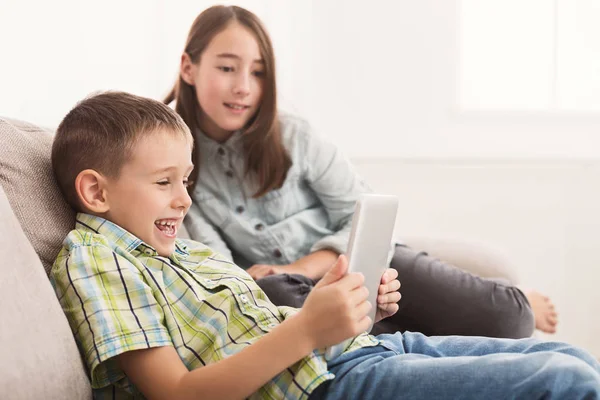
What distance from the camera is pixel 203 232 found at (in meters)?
2.14

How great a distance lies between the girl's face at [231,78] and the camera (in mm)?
2162

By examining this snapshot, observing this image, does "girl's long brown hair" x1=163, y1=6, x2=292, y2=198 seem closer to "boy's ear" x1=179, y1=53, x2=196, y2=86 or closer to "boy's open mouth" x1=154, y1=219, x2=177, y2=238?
"boy's ear" x1=179, y1=53, x2=196, y2=86

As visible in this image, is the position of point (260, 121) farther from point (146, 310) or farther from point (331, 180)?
point (146, 310)

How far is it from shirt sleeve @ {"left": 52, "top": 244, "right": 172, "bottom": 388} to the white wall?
1.84 m

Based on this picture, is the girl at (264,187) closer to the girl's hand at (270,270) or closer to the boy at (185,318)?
the girl's hand at (270,270)

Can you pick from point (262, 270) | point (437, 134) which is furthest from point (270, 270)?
point (437, 134)

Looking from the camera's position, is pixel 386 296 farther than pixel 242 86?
No

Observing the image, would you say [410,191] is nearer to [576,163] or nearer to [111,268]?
[576,163]

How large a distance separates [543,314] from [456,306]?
369 mm

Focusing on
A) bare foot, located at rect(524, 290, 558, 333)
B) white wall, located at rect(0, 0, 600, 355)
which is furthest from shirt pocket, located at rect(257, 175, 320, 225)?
white wall, located at rect(0, 0, 600, 355)

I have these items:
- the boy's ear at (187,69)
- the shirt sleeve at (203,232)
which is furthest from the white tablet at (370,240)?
the boy's ear at (187,69)

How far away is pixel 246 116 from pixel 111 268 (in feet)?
3.49

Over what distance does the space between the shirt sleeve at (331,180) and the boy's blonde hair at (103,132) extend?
0.92m

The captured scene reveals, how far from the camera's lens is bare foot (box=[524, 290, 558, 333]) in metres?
2.38
